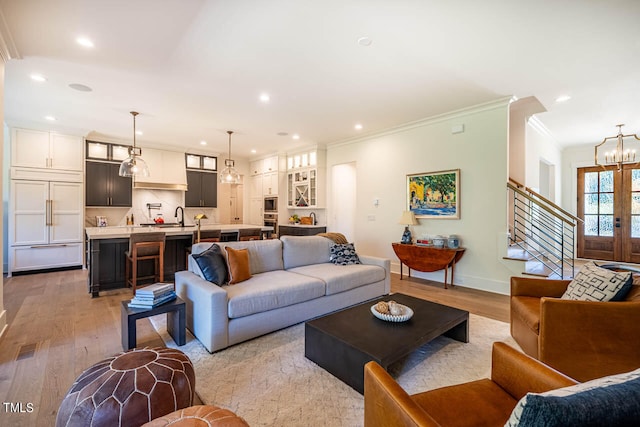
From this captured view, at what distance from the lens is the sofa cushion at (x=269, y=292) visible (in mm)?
2516

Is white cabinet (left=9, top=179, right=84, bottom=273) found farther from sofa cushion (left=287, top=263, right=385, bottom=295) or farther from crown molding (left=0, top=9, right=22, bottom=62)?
sofa cushion (left=287, top=263, right=385, bottom=295)

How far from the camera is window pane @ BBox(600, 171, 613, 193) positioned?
635 centimetres

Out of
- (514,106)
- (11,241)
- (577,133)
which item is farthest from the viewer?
(577,133)

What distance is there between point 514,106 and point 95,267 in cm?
656

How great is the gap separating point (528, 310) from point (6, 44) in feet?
17.0

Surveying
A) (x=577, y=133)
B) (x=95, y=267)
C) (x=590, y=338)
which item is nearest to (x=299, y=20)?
(x=590, y=338)

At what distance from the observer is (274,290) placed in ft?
8.99

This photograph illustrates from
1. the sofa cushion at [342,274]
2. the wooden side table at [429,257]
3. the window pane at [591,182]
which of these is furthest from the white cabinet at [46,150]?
the window pane at [591,182]

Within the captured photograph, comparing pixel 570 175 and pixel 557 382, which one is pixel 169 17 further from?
pixel 570 175

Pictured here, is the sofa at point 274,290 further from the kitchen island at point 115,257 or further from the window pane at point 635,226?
the window pane at point 635,226

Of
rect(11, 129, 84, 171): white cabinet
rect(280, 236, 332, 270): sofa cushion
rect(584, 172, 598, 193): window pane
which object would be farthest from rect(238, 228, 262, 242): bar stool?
rect(584, 172, 598, 193): window pane

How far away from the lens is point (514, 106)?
4.32 m

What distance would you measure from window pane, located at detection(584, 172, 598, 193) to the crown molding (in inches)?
394

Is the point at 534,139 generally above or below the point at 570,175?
above
